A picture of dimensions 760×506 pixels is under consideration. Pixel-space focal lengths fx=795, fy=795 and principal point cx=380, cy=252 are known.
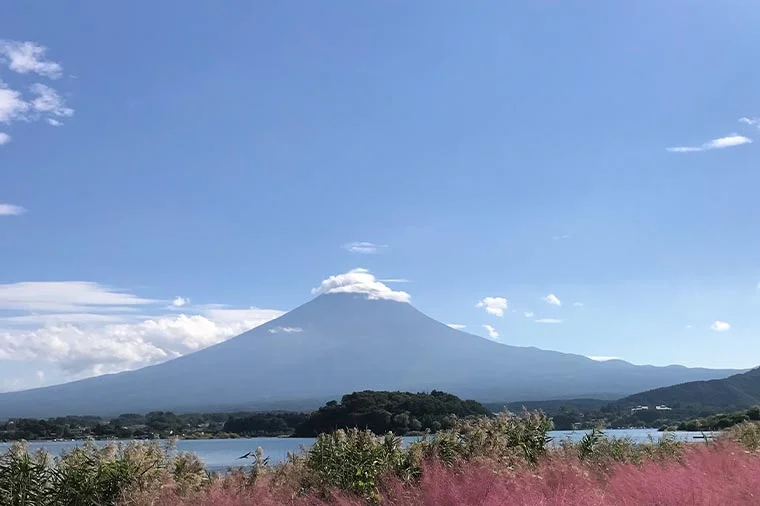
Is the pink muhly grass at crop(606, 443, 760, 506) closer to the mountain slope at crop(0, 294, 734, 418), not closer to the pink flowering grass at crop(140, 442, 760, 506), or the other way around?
the pink flowering grass at crop(140, 442, 760, 506)

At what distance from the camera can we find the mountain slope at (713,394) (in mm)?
42500

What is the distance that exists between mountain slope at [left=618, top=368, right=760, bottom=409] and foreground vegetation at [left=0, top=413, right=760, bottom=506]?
1416 inches

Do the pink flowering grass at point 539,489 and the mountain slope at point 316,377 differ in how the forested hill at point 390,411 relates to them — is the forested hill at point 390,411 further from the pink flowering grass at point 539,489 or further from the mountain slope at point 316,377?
the mountain slope at point 316,377

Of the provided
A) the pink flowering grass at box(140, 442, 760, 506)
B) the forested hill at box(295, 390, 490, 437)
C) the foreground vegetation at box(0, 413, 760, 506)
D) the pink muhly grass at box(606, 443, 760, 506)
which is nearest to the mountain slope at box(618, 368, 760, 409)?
the forested hill at box(295, 390, 490, 437)

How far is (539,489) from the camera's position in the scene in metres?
5.98

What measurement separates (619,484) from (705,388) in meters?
44.4

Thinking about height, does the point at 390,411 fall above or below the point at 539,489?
above

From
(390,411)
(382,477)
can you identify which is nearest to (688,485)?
(382,477)

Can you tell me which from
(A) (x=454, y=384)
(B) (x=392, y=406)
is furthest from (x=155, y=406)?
(B) (x=392, y=406)

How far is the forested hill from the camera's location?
13.9 m

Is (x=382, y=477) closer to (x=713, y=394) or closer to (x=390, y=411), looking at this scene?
(x=390, y=411)

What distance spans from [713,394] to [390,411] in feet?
114

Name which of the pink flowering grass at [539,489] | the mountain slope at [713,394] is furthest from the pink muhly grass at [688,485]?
the mountain slope at [713,394]

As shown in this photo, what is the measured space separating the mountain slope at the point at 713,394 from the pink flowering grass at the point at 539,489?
1429 inches
